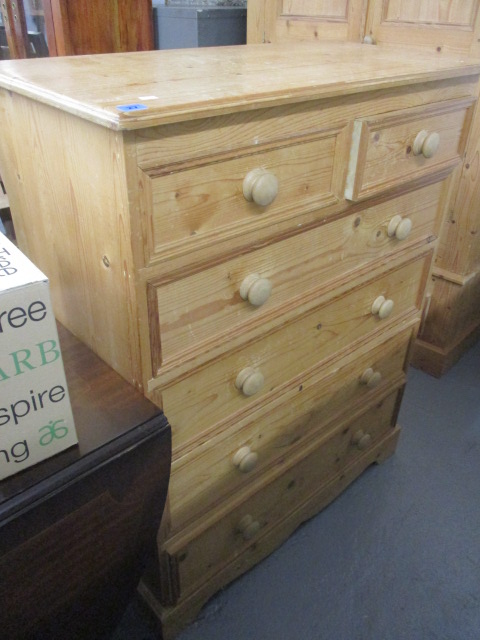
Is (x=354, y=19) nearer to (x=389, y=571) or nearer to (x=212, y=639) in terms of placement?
(x=389, y=571)

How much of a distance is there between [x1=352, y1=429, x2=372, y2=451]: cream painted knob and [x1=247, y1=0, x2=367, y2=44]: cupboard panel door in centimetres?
120

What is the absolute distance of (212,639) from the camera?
3.90 ft

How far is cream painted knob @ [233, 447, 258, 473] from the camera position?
1.07 metres

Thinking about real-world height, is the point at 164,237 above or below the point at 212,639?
above

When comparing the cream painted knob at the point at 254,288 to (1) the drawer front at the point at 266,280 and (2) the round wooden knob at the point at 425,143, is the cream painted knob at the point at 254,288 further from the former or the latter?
(2) the round wooden knob at the point at 425,143

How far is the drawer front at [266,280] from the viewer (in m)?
0.79

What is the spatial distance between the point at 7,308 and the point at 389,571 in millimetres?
1191

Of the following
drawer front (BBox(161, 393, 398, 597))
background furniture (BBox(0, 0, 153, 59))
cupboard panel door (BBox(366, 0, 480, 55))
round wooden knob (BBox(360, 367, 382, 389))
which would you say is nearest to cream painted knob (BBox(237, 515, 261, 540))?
drawer front (BBox(161, 393, 398, 597))

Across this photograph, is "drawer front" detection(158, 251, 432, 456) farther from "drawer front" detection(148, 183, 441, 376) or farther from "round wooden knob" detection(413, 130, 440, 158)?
"round wooden knob" detection(413, 130, 440, 158)

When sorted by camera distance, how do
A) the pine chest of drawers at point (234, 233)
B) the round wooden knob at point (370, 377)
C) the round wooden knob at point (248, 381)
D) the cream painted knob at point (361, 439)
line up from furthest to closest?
1. the cream painted knob at point (361, 439)
2. the round wooden knob at point (370, 377)
3. the round wooden knob at point (248, 381)
4. the pine chest of drawers at point (234, 233)

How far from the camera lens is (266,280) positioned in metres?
0.88

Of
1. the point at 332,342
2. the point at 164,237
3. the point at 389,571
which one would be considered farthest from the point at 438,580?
the point at 164,237

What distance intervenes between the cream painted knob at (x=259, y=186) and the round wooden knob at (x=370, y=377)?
675mm

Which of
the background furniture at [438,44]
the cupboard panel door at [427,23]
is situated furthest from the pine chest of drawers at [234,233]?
the cupboard panel door at [427,23]
